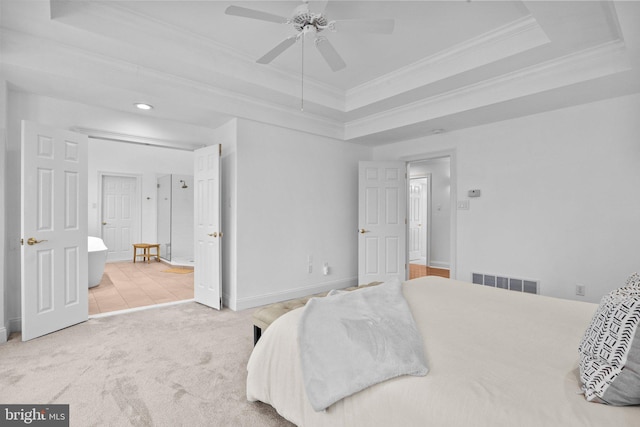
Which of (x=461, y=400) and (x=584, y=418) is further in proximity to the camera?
(x=461, y=400)

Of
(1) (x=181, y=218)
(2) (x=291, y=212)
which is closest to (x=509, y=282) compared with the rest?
(2) (x=291, y=212)

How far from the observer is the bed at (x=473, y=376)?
39.4 inches

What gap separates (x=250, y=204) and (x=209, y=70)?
1.51 meters

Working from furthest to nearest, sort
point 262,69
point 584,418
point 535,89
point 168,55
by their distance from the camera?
1. point 262,69
2. point 535,89
3. point 168,55
4. point 584,418

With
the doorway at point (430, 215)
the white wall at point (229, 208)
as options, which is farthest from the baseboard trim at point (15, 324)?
the doorway at point (430, 215)

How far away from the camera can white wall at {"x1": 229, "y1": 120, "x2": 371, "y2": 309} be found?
3.87 m

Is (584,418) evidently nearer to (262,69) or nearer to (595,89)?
(595,89)

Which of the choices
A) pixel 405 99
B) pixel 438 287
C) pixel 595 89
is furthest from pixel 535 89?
pixel 438 287

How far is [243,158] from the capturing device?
384cm

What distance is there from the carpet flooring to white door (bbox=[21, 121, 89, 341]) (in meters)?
0.20

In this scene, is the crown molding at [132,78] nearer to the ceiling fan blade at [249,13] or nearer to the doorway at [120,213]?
the ceiling fan blade at [249,13]

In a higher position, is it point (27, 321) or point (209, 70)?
point (209, 70)

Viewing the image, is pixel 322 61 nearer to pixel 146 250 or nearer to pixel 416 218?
pixel 416 218

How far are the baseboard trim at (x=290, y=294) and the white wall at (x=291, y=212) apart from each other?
12 millimetres
